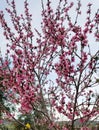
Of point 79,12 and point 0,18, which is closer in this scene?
point 79,12

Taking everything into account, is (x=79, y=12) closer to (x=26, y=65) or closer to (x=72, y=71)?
(x=72, y=71)

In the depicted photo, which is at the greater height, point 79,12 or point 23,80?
point 79,12

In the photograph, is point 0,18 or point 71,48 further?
point 0,18

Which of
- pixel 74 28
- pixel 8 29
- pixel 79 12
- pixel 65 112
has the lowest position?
pixel 65 112

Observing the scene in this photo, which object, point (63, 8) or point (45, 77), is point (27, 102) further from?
point (63, 8)

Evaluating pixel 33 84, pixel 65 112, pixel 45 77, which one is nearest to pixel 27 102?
pixel 65 112

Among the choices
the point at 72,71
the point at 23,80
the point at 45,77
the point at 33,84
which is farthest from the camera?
the point at 45,77

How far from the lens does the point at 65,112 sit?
6.21 meters

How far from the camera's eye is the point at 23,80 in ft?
19.6

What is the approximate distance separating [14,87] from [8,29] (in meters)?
2.17

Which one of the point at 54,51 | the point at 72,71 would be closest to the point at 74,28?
the point at 72,71

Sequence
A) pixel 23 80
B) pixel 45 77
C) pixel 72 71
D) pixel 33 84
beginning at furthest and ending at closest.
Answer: pixel 45 77, pixel 33 84, pixel 23 80, pixel 72 71

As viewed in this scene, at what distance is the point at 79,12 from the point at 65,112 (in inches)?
83.0

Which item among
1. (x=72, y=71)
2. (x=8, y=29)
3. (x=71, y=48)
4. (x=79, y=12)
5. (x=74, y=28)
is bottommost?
(x=72, y=71)
